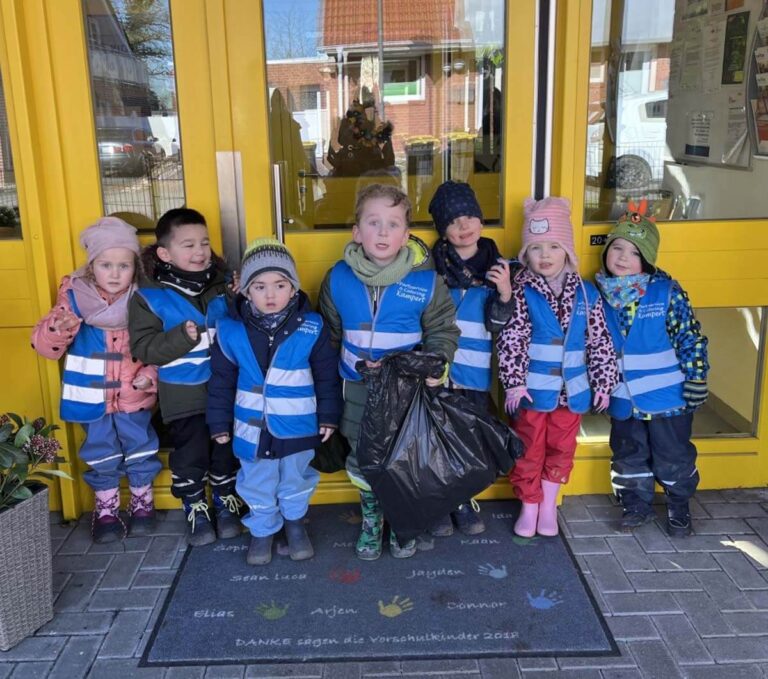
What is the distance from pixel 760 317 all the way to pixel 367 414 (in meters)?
2.06

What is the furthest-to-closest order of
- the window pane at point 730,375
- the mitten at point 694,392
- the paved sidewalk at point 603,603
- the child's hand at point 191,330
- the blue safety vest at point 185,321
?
the window pane at point 730,375
the mitten at point 694,392
the blue safety vest at point 185,321
the child's hand at point 191,330
the paved sidewalk at point 603,603

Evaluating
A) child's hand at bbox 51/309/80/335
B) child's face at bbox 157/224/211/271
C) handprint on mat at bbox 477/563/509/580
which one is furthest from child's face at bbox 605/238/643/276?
child's hand at bbox 51/309/80/335

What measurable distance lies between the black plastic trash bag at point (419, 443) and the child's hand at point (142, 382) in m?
1.02

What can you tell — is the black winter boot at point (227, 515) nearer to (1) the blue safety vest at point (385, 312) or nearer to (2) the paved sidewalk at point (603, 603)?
(2) the paved sidewalk at point (603, 603)

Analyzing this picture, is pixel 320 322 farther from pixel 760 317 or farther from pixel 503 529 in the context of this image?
pixel 760 317

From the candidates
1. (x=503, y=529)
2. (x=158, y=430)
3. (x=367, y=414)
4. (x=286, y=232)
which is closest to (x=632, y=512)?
(x=503, y=529)

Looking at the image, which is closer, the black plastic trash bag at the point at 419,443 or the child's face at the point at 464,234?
the black plastic trash bag at the point at 419,443

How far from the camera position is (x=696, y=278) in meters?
3.49

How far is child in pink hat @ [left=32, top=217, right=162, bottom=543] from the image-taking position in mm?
3105

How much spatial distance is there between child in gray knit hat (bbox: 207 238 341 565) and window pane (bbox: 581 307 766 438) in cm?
Result: 146

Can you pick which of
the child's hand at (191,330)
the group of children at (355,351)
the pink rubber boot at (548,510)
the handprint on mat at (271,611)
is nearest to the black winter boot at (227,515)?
the group of children at (355,351)

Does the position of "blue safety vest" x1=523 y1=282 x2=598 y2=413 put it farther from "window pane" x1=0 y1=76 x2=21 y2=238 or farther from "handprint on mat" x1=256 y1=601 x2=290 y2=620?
"window pane" x1=0 y1=76 x2=21 y2=238

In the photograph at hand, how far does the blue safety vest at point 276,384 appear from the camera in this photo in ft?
9.95

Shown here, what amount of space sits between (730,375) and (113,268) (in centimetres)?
300
